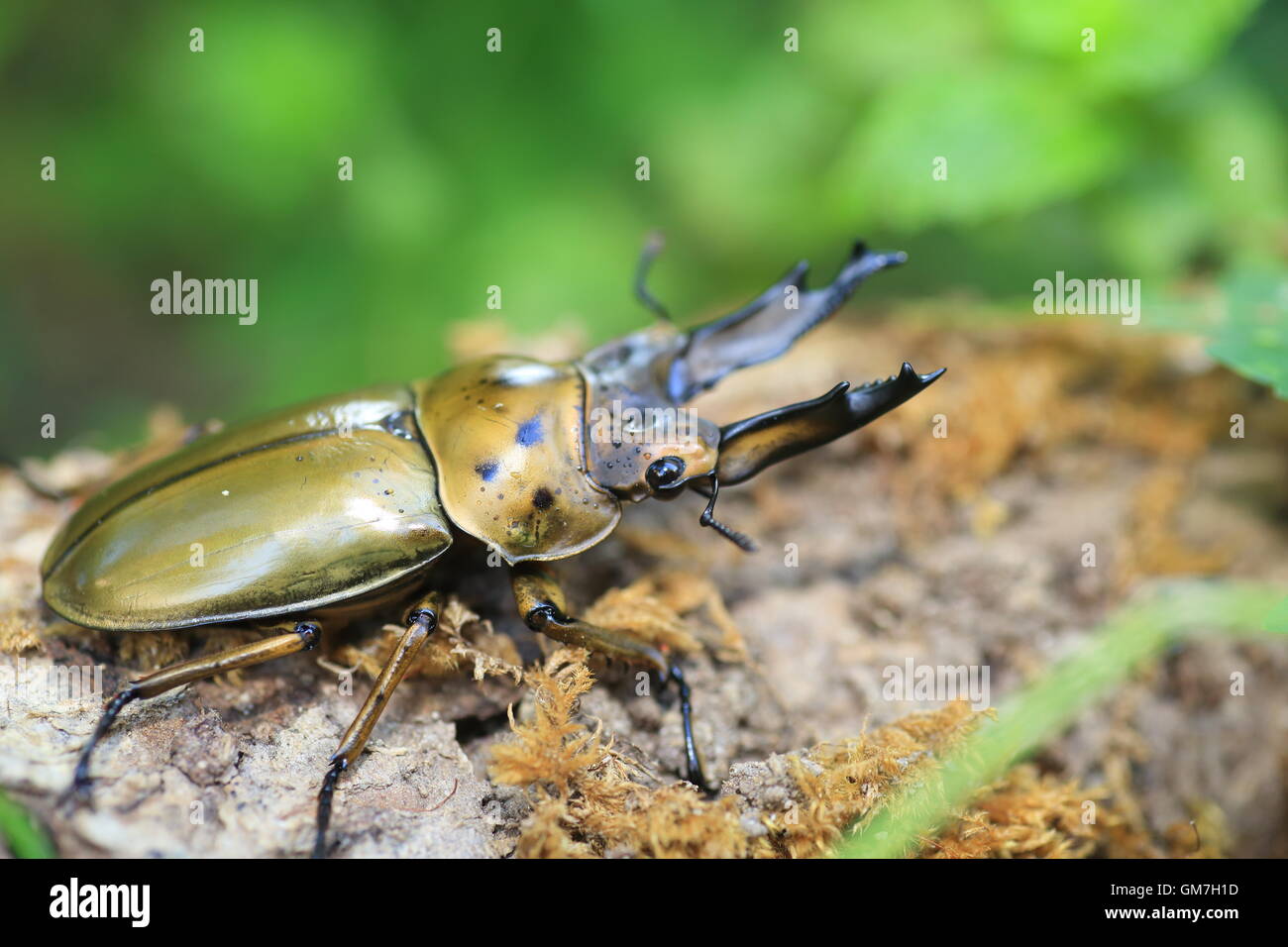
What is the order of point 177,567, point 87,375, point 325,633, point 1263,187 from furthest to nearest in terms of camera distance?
point 87,375 < point 1263,187 < point 325,633 < point 177,567

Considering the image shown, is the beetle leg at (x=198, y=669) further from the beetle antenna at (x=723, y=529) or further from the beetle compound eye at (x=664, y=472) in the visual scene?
the beetle antenna at (x=723, y=529)

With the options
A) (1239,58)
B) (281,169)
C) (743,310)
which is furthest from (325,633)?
(1239,58)

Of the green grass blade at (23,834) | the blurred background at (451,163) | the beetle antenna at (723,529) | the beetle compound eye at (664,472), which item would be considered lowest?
the green grass blade at (23,834)

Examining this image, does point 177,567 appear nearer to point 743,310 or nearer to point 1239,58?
point 743,310

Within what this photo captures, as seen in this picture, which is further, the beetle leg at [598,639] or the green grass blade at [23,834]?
the beetle leg at [598,639]

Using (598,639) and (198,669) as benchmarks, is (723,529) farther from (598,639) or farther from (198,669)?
(198,669)

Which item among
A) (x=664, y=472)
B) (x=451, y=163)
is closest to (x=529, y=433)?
(x=664, y=472)

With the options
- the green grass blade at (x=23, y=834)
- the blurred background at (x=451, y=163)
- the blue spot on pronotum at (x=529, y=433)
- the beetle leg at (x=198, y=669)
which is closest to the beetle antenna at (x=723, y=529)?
the blue spot on pronotum at (x=529, y=433)

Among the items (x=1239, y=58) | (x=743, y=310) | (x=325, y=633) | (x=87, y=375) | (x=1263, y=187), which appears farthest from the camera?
(x=87, y=375)
